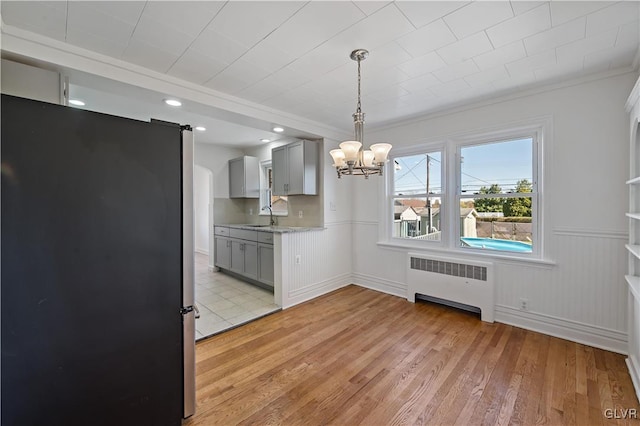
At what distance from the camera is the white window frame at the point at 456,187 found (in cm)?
286

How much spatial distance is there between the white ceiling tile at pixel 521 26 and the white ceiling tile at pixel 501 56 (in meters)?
0.10

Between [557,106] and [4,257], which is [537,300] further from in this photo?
[4,257]

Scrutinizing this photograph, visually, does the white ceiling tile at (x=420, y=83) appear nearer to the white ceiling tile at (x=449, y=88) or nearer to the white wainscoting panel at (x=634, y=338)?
the white ceiling tile at (x=449, y=88)

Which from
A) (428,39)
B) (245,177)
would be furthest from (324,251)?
(428,39)

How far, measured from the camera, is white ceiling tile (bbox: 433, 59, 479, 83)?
7.54 feet

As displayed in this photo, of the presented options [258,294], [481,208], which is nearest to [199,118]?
[258,294]

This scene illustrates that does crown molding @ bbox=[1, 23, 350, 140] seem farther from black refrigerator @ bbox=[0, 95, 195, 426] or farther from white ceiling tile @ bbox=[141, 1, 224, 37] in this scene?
black refrigerator @ bbox=[0, 95, 195, 426]

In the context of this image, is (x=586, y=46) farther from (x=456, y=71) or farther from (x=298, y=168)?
(x=298, y=168)

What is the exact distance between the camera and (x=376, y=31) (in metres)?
1.83

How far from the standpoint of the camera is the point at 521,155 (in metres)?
3.03

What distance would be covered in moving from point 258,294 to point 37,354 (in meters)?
2.99

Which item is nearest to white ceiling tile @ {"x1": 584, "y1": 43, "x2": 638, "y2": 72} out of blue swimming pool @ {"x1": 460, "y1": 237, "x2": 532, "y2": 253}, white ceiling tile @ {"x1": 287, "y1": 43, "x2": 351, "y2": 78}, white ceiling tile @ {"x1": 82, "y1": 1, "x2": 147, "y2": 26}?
blue swimming pool @ {"x1": 460, "y1": 237, "x2": 532, "y2": 253}

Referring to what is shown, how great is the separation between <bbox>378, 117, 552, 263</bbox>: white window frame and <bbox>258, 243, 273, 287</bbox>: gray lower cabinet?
5.62ft

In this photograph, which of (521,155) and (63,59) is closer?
(63,59)
